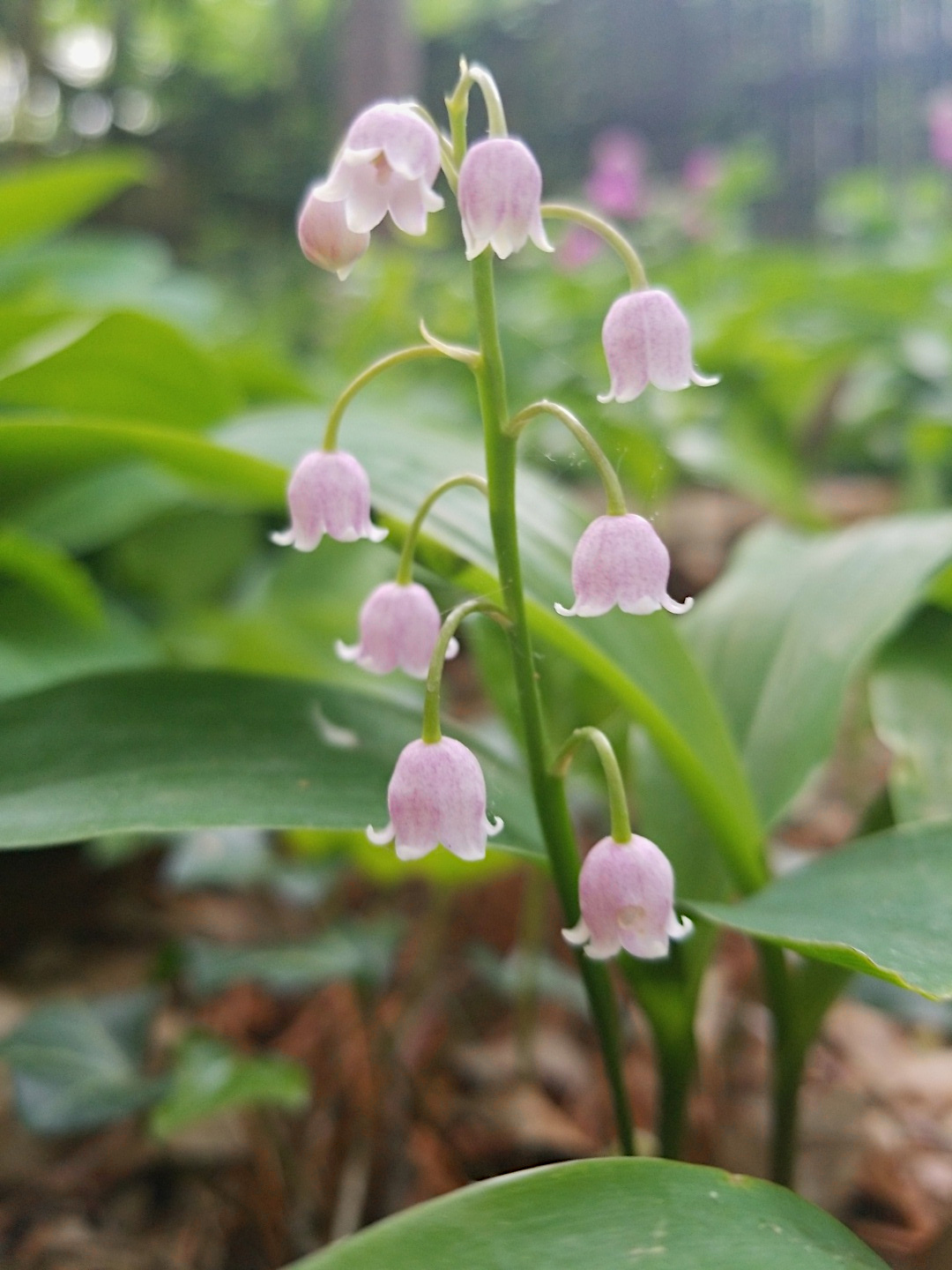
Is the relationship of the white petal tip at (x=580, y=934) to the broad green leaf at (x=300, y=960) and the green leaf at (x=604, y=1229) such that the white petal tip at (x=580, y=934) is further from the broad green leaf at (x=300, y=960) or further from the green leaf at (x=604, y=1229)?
the broad green leaf at (x=300, y=960)

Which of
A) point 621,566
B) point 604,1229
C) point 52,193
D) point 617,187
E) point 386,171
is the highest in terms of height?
point 617,187

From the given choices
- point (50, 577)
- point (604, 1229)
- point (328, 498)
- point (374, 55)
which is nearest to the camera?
point (604, 1229)

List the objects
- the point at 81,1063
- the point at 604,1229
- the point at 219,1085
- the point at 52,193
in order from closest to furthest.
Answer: the point at 604,1229, the point at 219,1085, the point at 81,1063, the point at 52,193

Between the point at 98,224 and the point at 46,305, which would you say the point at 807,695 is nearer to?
the point at 46,305

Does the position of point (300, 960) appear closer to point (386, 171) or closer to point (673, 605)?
point (673, 605)

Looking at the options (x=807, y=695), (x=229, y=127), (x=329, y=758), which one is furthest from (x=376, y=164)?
(x=229, y=127)

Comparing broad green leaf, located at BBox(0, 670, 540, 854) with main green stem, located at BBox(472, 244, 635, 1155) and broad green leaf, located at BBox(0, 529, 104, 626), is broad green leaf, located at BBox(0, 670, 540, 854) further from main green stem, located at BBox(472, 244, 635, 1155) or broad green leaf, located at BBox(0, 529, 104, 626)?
broad green leaf, located at BBox(0, 529, 104, 626)

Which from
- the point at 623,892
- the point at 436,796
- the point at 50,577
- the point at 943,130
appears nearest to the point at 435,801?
the point at 436,796
